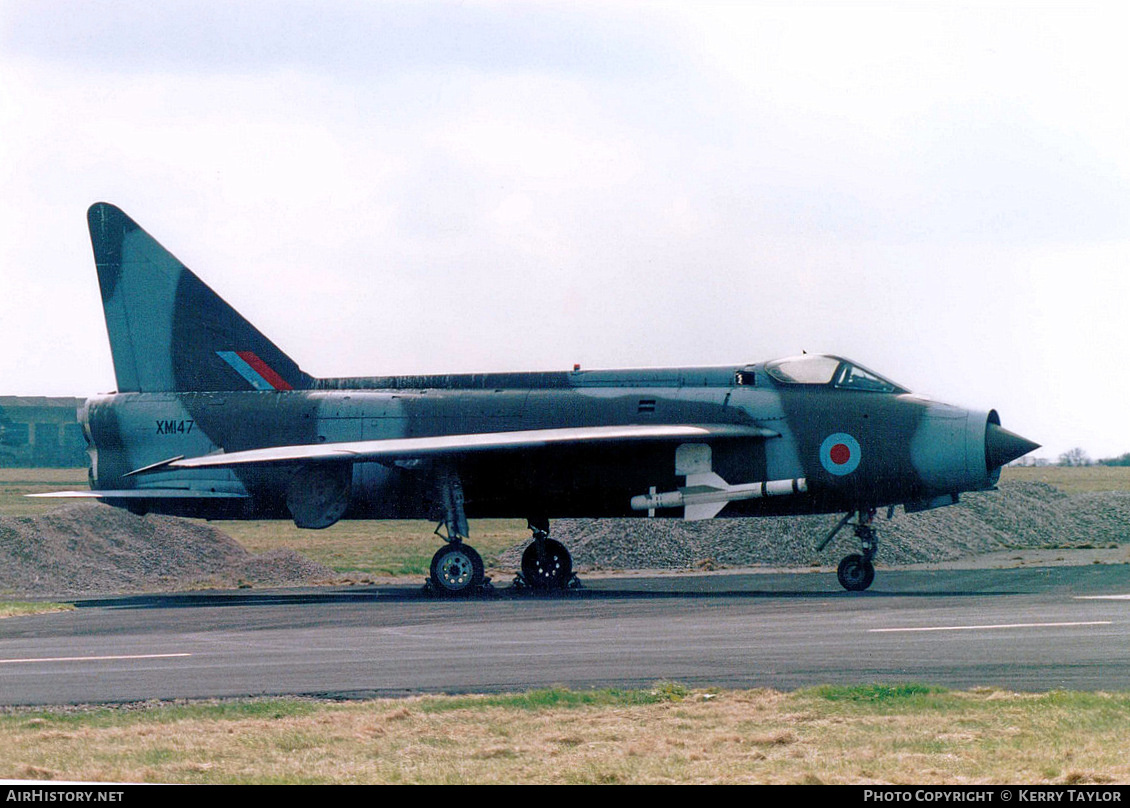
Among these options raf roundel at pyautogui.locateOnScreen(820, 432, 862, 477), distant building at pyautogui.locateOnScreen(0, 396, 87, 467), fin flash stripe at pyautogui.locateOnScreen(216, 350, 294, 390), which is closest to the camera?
raf roundel at pyautogui.locateOnScreen(820, 432, 862, 477)

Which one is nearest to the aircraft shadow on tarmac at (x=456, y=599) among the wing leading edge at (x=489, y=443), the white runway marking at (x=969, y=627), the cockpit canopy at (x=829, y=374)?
the wing leading edge at (x=489, y=443)

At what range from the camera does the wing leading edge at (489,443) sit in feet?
74.6

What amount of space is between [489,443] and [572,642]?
7.97 m

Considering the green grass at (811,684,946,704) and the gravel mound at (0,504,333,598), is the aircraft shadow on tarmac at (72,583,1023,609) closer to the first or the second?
the gravel mound at (0,504,333,598)

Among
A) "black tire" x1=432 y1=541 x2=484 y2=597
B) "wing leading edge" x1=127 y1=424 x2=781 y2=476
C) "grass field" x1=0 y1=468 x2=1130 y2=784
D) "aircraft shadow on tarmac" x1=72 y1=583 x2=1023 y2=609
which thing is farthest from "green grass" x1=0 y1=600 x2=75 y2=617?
"grass field" x1=0 y1=468 x2=1130 y2=784

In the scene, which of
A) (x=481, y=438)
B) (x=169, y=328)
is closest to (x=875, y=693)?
(x=481, y=438)

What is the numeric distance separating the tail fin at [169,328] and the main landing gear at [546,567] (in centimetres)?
566

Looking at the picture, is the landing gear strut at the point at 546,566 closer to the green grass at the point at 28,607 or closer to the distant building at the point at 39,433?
the green grass at the point at 28,607

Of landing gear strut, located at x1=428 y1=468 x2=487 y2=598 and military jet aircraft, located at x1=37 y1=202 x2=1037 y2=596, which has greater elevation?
military jet aircraft, located at x1=37 y1=202 x2=1037 y2=596

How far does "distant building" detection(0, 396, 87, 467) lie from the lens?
316 ft

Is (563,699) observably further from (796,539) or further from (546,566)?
(796,539)

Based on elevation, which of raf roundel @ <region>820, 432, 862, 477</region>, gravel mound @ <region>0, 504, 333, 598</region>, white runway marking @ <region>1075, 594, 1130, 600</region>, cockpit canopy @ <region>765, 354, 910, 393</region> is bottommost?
gravel mound @ <region>0, 504, 333, 598</region>

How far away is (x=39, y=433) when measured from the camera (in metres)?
101

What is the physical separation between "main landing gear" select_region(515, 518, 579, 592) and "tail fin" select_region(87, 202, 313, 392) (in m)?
5.66
